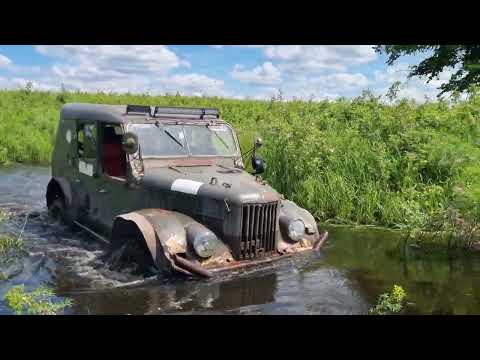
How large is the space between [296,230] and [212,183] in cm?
124

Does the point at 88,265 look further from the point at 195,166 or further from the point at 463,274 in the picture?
the point at 463,274

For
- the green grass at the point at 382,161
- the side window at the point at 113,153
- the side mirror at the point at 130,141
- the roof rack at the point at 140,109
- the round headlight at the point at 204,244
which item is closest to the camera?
the round headlight at the point at 204,244

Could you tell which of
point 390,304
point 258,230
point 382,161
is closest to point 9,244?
point 258,230

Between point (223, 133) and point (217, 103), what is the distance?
2546 cm

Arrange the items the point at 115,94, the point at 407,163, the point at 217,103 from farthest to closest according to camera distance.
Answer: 1. the point at 115,94
2. the point at 217,103
3. the point at 407,163

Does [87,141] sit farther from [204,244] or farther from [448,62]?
[448,62]

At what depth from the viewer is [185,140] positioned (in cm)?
696

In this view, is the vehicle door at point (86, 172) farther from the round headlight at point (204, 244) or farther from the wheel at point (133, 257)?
the round headlight at point (204, 244)

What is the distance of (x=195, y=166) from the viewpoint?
22.2 ft

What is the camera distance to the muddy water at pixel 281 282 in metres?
5.24

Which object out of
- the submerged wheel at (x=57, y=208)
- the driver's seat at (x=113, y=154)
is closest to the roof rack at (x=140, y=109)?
the driver's seat at (x=113, y=154)

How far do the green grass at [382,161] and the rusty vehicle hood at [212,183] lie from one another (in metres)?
2.70

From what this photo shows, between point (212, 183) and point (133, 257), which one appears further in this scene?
point (133, 257)
